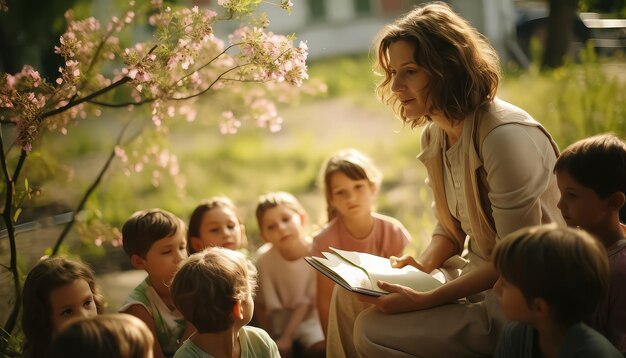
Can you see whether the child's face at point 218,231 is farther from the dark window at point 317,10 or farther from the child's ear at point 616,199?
the dark window at point 317,10

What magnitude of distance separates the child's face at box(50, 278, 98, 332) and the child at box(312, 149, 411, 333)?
1.18 meters

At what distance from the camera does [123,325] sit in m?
2.09

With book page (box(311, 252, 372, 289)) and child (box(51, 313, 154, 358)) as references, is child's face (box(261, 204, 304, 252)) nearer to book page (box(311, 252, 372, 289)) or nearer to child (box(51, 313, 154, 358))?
book page (box(311, 252, 372, 289))

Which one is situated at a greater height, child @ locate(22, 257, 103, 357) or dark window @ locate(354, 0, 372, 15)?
dark window @ locate(354, 0, 372, 15)

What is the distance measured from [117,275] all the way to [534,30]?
3547 mm

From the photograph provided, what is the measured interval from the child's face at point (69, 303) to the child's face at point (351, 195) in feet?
4.25

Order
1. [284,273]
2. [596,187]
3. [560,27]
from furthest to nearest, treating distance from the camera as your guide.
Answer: [560,27]
[284,273]
[596,187]

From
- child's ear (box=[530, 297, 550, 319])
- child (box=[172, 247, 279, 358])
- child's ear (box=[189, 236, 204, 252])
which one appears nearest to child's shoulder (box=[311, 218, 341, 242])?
child's ear (box=[189, 236, 204, 252])

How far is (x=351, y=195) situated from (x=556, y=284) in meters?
1.51

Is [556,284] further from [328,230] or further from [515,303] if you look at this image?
[328,230]

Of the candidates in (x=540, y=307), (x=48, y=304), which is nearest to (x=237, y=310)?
(x=48, y=304)

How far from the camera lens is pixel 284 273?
3.76 m

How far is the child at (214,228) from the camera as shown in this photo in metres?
3.39

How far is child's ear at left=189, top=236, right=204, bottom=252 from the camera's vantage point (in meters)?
3.43
